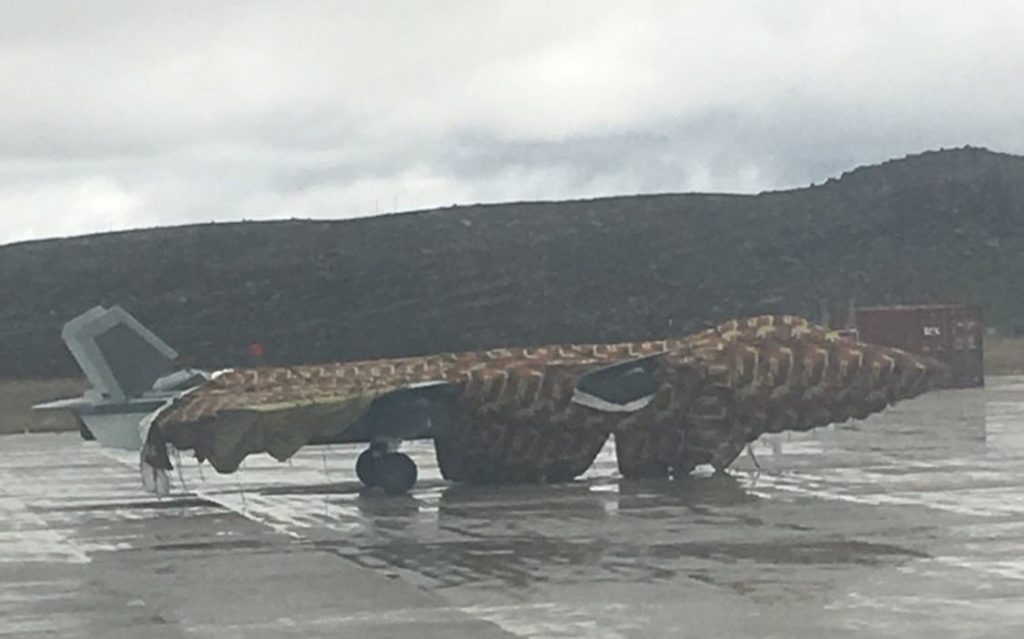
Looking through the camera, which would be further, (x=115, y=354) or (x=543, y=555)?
(x=115, y=354)

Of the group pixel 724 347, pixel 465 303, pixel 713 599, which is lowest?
pixel 713 599

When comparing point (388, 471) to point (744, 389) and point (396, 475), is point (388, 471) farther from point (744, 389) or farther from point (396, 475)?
point (744, 389)

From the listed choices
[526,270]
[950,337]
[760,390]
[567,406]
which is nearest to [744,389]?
[760,390]

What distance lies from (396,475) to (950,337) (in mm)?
34190

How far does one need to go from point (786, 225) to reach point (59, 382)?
41303 millimetres

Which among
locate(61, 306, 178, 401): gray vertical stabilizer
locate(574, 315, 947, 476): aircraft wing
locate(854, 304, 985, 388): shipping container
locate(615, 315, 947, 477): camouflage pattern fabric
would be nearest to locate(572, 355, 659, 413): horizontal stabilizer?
locate(574, 315, 947, 476): aircraft wing

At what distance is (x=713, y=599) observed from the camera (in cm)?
1442

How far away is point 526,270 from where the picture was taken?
267 ft

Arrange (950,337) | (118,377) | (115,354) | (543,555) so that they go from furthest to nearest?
(950,337) < (115,354) < (118,377) < (543,555)

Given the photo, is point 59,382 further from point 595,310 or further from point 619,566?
point 619,566

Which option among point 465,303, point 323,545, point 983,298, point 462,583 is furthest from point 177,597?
point 983,298

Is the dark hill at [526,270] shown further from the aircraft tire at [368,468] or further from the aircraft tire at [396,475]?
the aircraft tire at [396,475]

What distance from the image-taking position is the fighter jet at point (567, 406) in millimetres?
24688

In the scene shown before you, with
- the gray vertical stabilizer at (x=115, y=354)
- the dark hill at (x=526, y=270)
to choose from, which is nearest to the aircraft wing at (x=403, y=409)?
the gray vertical stabilizer at (x=115, y=354)
